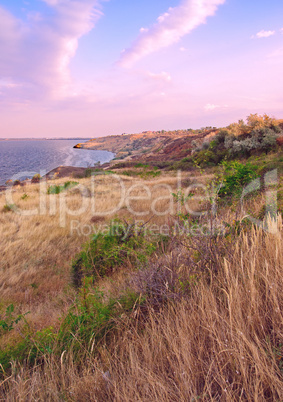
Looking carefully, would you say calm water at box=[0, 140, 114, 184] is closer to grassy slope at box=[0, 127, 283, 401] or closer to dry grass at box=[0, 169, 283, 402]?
grassy slope at box=[0, 127, 283, 401]

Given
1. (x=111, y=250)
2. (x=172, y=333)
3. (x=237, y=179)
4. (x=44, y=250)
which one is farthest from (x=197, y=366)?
(x=237, y=179)

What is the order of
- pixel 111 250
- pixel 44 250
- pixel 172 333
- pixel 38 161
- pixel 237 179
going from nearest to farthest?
pixel 172 333
pixel 111 250
pixel 44 250
pixel 237 179
pixel 38 161

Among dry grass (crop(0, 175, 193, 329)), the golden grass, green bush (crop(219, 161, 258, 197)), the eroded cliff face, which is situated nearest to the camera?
the golden grass

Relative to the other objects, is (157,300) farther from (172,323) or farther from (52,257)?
(52,257)

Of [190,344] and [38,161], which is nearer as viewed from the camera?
[190,344]

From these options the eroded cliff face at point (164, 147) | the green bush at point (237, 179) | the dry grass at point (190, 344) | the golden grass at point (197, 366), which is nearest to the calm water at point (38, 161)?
the eroded cliff face at point (164, 147)

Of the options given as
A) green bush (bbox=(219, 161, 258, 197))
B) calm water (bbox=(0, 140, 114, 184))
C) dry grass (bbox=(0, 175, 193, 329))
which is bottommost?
dry grass (bbox=(0, 175, 193, 329))

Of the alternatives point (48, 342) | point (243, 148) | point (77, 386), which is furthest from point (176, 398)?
point (243, 148)

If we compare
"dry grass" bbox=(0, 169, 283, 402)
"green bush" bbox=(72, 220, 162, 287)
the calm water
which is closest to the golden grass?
"dry grass" bbox=(0, 169, 283, 402)

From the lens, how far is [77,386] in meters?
1.39

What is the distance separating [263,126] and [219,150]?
3.89m

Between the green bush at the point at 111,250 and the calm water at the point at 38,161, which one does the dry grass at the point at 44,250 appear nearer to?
the green bush at the point at 111,250

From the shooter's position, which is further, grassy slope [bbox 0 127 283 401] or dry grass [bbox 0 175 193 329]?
dry grass [bbox 0 175 193 329]

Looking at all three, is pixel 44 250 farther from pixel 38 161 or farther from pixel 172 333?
pixel 38 161
